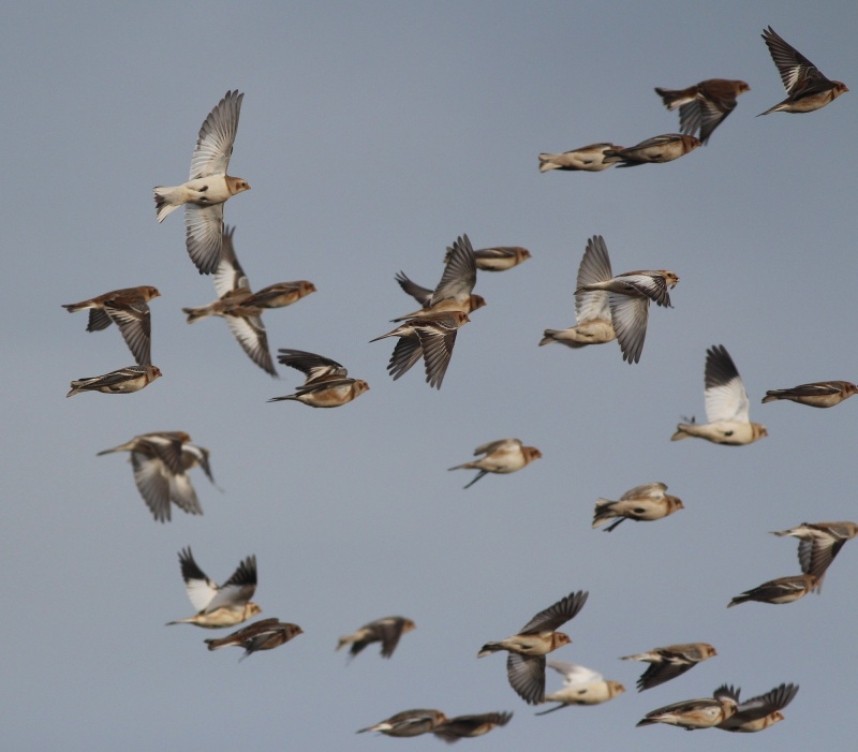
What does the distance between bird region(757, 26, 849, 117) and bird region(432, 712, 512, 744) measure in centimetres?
1498

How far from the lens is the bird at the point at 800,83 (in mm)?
45094

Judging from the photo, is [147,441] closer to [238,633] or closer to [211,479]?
[211,479]

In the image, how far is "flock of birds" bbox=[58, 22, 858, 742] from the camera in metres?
39.2

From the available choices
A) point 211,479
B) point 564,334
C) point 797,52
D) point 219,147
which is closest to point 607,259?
point 564,334

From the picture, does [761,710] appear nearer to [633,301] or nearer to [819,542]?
[819,542]

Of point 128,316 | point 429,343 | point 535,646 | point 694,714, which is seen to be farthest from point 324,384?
point 694,714

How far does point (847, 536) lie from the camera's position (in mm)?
42812

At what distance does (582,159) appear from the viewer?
145 ft

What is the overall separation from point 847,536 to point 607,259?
346 inches

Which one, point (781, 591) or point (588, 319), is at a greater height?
point (588, 319)

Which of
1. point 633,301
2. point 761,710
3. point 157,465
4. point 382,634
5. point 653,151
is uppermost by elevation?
point 653,151

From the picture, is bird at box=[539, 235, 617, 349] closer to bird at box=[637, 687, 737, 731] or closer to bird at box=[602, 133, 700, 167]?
bird at box=[602, 133, 700, 167]

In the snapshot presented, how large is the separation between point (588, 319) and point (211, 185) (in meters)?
8.82

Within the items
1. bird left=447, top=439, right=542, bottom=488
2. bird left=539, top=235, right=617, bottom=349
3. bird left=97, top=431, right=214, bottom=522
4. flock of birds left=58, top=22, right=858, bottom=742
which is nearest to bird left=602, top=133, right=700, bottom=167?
flock of birds left=58, top=22, right=858, bottom=742
